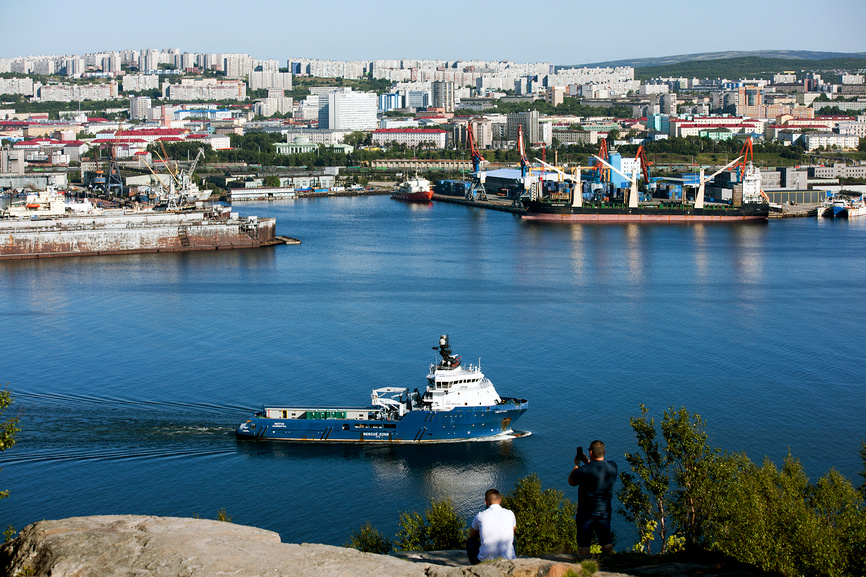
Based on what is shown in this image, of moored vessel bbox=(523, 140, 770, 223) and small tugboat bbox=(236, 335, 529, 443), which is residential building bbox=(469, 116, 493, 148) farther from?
small tugboat bbox=(236, 335, 529, 443)

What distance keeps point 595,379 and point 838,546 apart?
15.7ft

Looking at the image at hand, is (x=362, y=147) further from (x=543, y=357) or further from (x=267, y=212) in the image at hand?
(x=543, y=357)

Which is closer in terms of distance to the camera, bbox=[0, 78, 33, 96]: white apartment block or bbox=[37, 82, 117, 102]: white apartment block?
bbox=[37, 82, 117, 102]: white apartment block

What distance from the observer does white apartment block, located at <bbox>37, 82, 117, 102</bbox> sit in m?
59.8

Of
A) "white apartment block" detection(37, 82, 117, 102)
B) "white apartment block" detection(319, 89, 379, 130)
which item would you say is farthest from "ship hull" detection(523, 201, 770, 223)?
"white apartment block" detection(37, 82, 117, 102)

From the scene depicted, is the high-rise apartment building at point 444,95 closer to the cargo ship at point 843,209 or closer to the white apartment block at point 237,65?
the white apartment block at point 237,65

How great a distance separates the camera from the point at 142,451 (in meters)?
6.53

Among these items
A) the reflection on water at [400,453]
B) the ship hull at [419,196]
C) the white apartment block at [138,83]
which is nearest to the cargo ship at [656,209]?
the ship hull at [419,196]

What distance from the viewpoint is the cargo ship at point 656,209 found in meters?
21.8

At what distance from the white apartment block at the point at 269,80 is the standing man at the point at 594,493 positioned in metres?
66.6

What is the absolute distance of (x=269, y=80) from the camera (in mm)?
67375

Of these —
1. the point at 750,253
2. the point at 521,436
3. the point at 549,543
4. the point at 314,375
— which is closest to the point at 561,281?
the point at 750,253

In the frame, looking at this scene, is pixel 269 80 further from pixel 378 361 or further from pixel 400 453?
pixel 400 453

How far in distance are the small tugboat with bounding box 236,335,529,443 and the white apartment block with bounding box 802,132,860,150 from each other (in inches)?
1301
